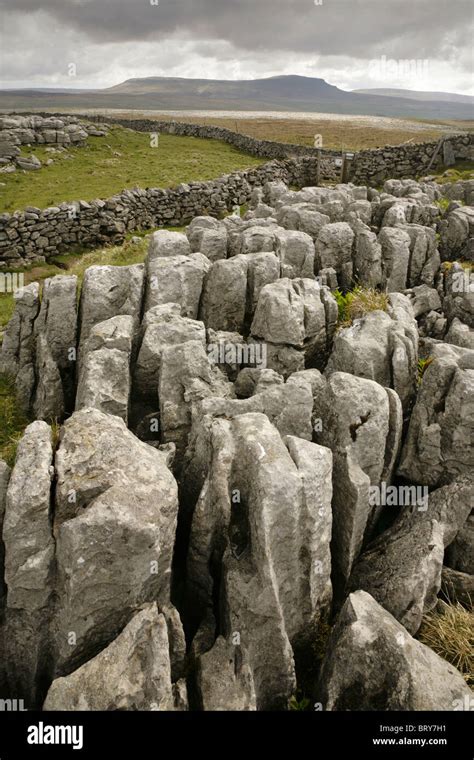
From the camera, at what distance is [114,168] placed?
5366cm

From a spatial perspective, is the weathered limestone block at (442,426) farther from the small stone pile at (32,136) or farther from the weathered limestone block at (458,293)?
the small stone pile at (32,136)

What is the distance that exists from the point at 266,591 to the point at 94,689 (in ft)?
9.45

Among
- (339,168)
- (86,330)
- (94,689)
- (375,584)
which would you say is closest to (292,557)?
(375,584)

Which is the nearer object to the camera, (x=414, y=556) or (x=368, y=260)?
(x=414, y=556)

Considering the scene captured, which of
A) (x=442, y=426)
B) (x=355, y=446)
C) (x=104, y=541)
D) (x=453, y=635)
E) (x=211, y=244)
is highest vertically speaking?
(x=211, y=244)

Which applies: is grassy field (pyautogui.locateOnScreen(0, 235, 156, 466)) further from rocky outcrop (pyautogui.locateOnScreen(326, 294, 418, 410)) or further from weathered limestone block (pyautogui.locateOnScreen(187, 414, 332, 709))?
rocky outcrop (pyautogui.locateOnScreen(326, 294, 418, 410))

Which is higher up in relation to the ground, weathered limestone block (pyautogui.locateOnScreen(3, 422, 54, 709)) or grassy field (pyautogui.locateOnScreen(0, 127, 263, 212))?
grassy field (pyautogui.locateOnScreen(0, 127, 263, 212))

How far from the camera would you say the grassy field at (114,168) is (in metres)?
43.1

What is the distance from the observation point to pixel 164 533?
8.48 metres

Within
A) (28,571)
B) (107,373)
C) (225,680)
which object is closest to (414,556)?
(225,680)

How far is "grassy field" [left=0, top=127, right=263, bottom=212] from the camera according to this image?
43.1 metres

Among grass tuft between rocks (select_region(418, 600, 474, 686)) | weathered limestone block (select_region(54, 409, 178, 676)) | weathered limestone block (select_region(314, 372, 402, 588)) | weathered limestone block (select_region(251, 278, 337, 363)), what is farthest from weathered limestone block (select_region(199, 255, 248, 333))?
grass tuft between rocks (select_region(418, 600, 474, 686))

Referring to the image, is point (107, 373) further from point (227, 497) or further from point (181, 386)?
point (227, 497)

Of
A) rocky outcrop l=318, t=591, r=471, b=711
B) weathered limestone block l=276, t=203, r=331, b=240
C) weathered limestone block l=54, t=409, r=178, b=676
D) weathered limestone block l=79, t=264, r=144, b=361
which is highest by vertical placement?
weathered limestone block l=276, t=203, r=331, b=240
